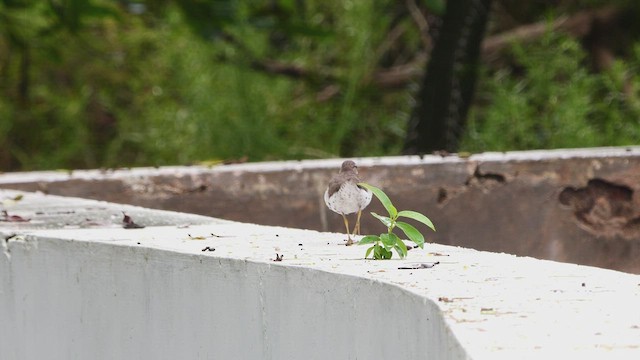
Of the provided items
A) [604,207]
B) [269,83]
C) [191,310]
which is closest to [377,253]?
[191,310]

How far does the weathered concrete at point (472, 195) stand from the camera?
6035mm

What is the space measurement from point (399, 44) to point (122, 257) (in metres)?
8.19

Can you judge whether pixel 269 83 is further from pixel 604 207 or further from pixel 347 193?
pixel 347 193

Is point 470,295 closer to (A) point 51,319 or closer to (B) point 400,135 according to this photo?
(A) point 51,319

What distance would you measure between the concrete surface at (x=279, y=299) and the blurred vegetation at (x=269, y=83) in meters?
3.12

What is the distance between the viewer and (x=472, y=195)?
19.9 feet

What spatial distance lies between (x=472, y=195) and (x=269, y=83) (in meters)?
4.00

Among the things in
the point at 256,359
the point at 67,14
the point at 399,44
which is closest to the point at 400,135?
the point at 399,44

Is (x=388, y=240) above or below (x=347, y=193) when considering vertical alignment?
below

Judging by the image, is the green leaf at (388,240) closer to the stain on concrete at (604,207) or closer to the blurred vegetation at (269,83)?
the stain on concrete at (604,207)

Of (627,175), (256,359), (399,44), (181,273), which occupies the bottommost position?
(256,359)

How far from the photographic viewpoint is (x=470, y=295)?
2.73 m

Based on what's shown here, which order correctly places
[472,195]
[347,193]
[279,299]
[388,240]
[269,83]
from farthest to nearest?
[269,83]
[472,195]
[347,193]
[388,240]
[279,299]

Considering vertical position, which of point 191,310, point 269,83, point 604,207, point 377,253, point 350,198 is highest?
point 269,83
